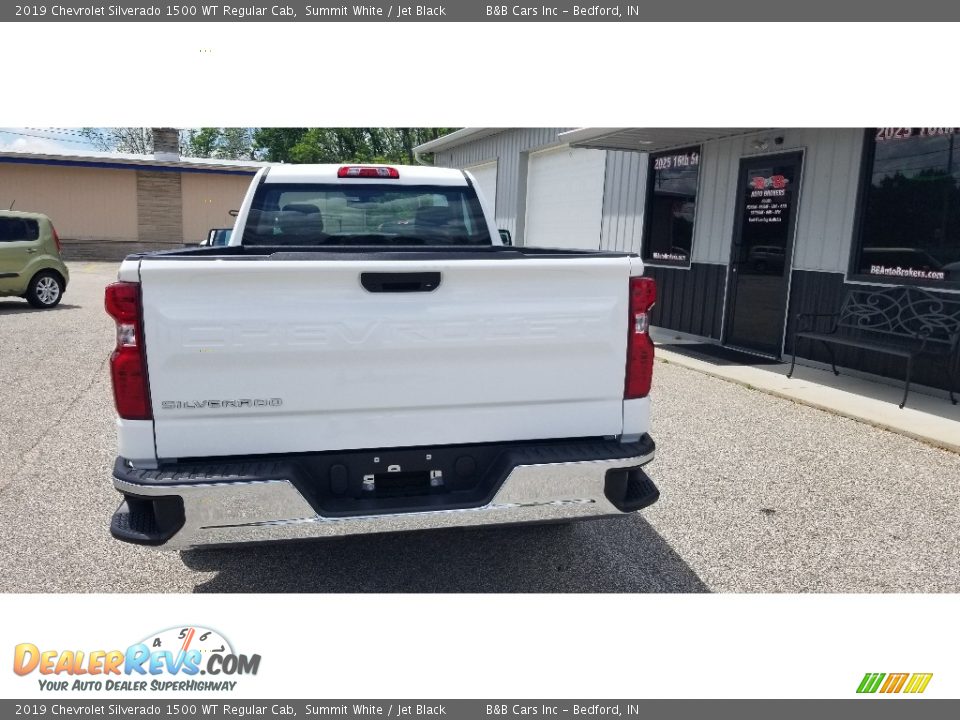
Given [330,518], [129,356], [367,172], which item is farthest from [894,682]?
[367,172]

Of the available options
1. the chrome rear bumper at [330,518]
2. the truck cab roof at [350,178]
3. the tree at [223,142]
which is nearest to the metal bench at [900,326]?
the truck cab roof at [350,178]

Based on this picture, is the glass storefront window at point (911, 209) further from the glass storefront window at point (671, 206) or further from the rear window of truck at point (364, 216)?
the rear window of truck at point (364, 216)

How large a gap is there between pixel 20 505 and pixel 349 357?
2.83 meters

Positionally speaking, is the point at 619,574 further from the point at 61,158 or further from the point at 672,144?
the point at 61,158

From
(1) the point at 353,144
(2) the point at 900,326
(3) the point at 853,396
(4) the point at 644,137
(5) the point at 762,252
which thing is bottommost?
(3) the point at 853,396

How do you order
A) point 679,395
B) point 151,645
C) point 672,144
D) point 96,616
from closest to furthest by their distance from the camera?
point 151,645, point 96,616, point 679,395, point 672,144

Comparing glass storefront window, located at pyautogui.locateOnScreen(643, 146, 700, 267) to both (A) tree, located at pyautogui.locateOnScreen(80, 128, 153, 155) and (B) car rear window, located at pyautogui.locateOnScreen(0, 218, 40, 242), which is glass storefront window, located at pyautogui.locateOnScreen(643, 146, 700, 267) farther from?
(A) tree, located at pyautogui.locateOnScreen(80, 128, 153, 155)

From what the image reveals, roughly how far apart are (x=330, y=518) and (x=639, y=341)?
1.42m

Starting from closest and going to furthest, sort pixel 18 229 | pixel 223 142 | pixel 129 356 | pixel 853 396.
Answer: pixel 129 356 → pixel 853 396 → pixel 18 229 → pixel 223 142

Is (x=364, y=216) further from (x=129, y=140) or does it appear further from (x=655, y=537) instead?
(x=129, y=140)

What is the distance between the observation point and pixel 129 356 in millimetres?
2506

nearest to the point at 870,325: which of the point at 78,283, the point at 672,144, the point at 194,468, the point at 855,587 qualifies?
the point at 672,144

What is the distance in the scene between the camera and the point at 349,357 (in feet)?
8.71

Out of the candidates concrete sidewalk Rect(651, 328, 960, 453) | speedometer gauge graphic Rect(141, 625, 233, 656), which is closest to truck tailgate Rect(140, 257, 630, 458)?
speedometer gauge graphic Rect(141, 625, 233, 656)
